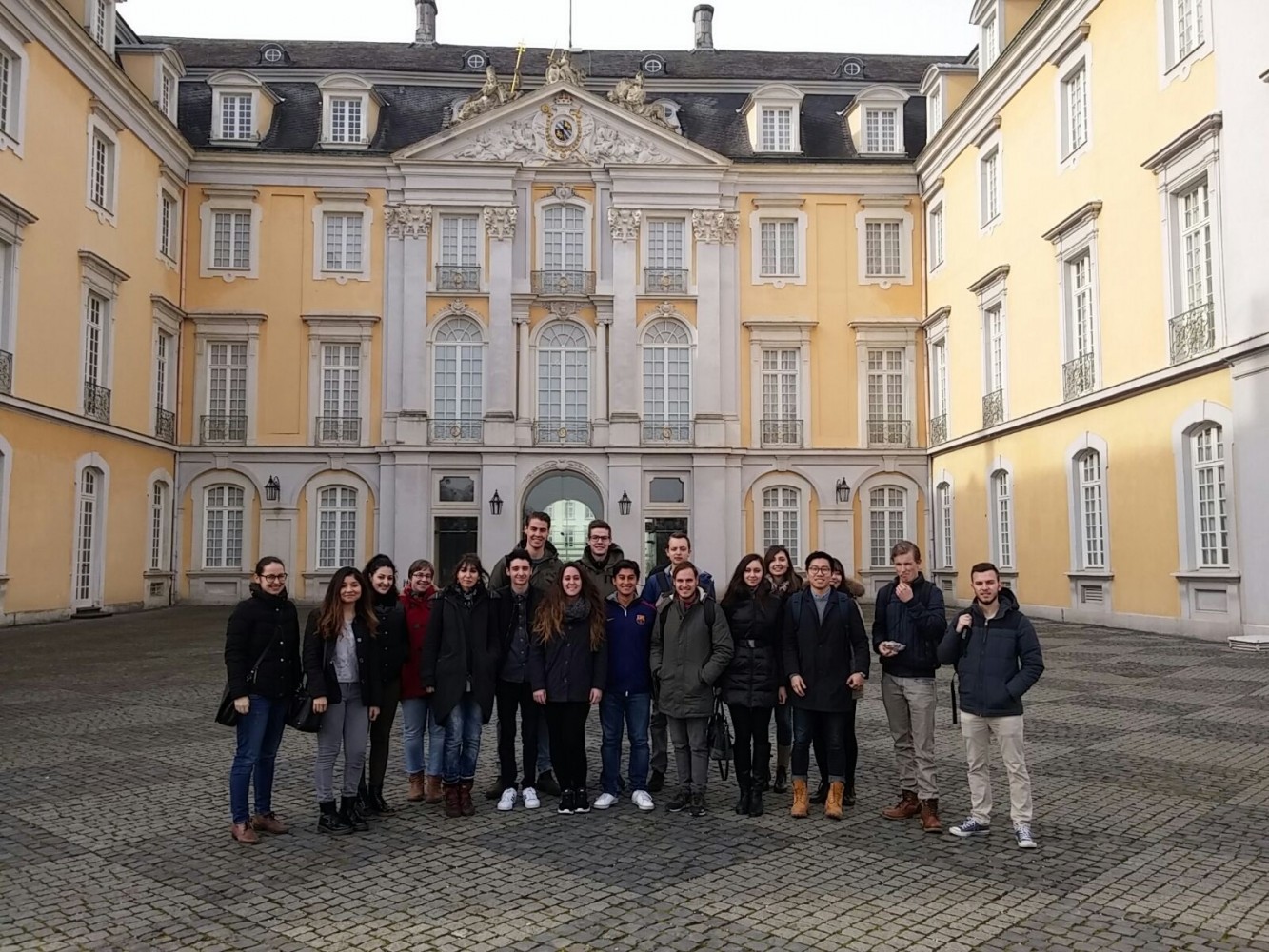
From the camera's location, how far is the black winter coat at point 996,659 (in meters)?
5.96

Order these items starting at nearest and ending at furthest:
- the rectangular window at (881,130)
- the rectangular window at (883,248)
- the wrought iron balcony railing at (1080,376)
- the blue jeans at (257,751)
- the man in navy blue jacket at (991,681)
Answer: the man in navy blue jacket at (991,681) → the blue jeans at (257,751) → the wrought iron balcony railing at (1080,376) → the rectangular window at (883,248) → the rectangular window at (881,130)

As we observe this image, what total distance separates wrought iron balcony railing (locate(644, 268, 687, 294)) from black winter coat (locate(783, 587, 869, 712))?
2200cm

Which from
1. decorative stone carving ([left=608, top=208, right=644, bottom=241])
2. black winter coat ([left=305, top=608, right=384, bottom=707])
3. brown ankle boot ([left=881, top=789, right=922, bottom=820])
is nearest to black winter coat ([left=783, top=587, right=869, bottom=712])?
brown ankle boot ([left=881, top=789, right=922, bottom=820])

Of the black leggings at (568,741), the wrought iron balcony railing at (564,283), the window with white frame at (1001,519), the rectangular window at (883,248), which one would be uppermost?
the rectangular window at (883,248)

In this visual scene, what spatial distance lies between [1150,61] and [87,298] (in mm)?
20318

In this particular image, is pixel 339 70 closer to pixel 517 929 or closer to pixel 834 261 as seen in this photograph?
pixel 834 261

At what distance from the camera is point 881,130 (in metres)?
29.2

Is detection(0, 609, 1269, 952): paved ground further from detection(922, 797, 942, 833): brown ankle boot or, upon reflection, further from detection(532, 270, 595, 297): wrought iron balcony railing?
detection(532, 270, 595, 297): wrought iron balcony railing

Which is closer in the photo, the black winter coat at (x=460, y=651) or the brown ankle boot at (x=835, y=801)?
the brown ankle boot at (x=835, y=801)

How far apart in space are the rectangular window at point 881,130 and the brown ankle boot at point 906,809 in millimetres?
25175

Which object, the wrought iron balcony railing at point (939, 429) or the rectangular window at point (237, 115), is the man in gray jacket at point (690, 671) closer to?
the wrought iron balcony railing at point (939, 429)

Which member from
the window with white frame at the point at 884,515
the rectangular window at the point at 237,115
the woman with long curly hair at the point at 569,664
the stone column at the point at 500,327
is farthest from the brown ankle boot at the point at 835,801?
the rectangular window at the point at 237,115

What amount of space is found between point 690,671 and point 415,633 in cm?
173

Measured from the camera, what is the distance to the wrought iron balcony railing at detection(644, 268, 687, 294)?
2814cm
